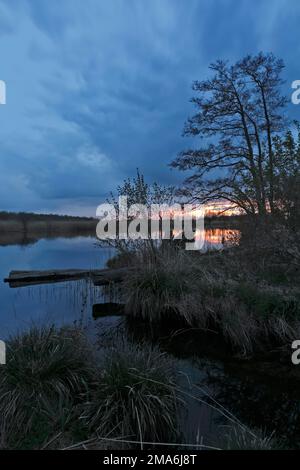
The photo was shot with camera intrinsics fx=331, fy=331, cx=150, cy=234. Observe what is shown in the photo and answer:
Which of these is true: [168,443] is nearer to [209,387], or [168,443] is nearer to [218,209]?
[209,387]

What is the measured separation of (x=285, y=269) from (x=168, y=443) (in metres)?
5.16

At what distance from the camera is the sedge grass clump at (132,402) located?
3.42 meters

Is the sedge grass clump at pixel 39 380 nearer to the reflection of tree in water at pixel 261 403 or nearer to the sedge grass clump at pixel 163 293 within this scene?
the reflection of tree in water at pixel 261 403

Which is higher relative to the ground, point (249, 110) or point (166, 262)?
point (249, 110)

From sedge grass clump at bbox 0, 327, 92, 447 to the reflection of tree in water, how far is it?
6.44 feet

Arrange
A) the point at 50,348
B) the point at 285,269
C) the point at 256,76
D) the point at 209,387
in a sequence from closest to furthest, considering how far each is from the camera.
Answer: the point at 50,348 → the point at 209,387 → the point at 285,269 → the point at 256,76

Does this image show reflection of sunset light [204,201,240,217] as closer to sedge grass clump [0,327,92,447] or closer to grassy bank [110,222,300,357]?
grassy bank [110,222,300,357]

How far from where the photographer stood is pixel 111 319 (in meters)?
8.41

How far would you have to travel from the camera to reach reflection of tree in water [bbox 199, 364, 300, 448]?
3871mm

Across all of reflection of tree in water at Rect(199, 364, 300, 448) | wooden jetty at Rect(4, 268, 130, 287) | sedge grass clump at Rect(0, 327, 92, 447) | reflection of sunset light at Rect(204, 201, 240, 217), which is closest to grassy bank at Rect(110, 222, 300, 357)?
reflection of tree in water at Rect(199, 364, 300, 448)

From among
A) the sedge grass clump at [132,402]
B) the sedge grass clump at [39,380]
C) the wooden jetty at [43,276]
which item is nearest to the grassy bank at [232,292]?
the sedge grass clump at [132,402]

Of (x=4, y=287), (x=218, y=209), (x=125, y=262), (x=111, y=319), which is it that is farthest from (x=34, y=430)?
(x=218, y=209)

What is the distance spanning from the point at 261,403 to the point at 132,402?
6.36ft

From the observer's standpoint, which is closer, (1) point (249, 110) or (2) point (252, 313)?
(2) point (252, 313)
